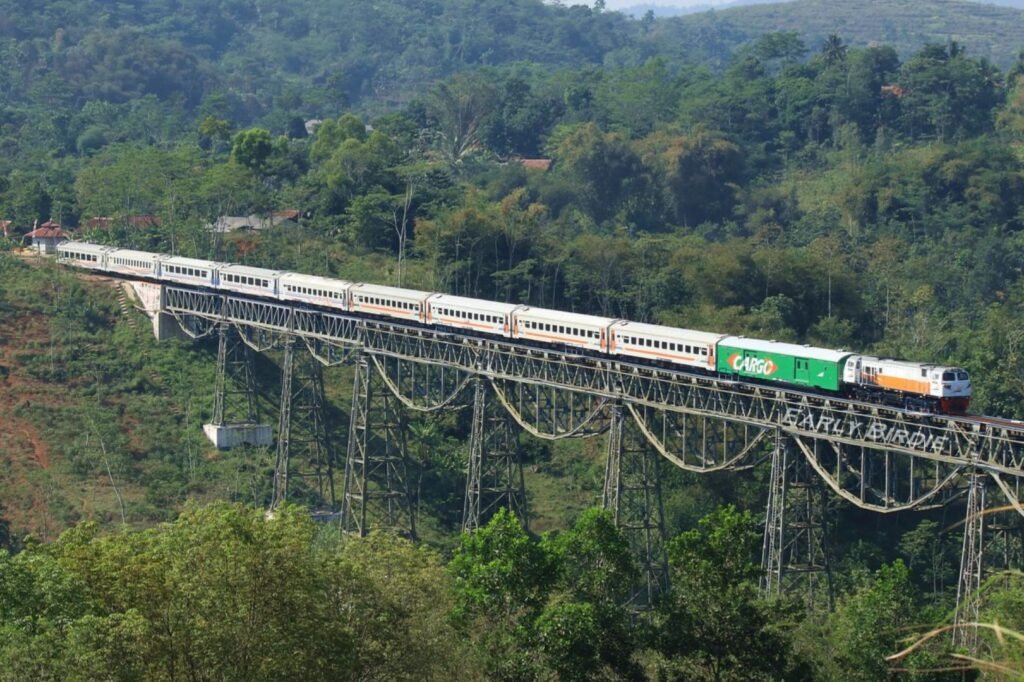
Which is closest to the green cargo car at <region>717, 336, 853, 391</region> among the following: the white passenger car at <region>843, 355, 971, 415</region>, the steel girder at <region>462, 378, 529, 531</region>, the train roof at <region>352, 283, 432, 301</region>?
the white passenger car at <region>843, 355, 971, 415</region>

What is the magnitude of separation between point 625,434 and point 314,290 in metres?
14.8

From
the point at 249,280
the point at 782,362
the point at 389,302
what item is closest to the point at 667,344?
the point at 782,362

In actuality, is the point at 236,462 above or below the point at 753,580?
below

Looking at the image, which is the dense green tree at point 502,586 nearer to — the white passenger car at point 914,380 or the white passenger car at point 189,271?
the white passenger car at point 914,380

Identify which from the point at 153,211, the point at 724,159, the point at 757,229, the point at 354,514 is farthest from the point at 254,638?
the point at 724,159

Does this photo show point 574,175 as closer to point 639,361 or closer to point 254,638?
point 639,361

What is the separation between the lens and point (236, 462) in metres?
71.4

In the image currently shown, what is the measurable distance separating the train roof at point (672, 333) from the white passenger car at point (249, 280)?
20.3m

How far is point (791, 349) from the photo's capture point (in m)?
49.8

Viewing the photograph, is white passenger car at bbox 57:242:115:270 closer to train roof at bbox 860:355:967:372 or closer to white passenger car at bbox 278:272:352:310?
white passenger car at bbox 278:272:352:310

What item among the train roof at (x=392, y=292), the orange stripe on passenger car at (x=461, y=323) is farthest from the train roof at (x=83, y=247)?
the orange stripe on passenger car at (x=461, y=323)

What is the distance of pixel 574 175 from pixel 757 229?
14117 millimetres

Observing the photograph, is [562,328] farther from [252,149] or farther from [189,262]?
[252,149]

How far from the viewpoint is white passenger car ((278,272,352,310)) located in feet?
221
